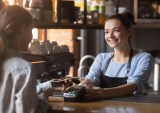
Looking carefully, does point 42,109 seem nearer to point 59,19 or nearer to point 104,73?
point 104,73

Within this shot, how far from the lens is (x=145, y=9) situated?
420 centimetres

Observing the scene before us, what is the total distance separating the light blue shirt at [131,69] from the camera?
Result: 2168 millimetres

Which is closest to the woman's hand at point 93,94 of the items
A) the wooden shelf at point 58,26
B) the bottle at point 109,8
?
the wooden shelf at point 58,26

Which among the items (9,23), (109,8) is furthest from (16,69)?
(109,8)

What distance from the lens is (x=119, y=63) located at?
2301 mm

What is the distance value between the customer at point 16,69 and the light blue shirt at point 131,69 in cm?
80

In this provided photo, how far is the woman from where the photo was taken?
2193mm

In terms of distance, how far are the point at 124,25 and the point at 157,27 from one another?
2.02 meters

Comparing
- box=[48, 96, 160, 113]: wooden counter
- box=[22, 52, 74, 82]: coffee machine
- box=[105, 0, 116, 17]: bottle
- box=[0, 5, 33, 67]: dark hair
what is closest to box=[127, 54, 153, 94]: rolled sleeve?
box=[48, 96, 160, 113]: wooden counter

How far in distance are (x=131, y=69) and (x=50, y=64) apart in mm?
628

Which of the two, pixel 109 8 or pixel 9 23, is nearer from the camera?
pixel 9 23

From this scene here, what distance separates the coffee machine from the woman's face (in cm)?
49

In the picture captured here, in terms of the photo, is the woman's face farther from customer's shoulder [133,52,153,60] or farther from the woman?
customer's shoulder [133,52,153,60]

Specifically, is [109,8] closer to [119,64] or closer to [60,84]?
[119,64]
